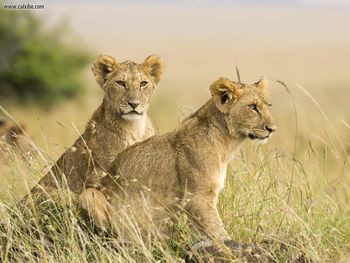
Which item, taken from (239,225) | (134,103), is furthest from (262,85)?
(134,103)

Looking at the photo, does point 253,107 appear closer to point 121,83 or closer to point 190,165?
point 190,165

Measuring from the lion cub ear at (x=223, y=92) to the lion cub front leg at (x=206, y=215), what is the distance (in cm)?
66

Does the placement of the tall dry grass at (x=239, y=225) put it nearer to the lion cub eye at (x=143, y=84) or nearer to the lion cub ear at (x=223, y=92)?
the lion cub ear at (x=223, y=92)

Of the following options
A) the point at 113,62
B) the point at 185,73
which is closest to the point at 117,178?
the point at 113,62

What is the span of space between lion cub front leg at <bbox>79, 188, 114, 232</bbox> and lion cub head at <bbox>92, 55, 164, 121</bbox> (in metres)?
1.29

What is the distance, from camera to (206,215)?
671 cm

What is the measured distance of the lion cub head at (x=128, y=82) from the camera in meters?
8.19

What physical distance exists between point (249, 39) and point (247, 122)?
129m

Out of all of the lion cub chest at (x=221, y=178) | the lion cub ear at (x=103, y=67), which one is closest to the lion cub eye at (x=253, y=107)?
the lion cub chest at (x=221, y=178)

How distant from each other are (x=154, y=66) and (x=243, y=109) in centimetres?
179

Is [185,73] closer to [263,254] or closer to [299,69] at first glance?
[299,69]

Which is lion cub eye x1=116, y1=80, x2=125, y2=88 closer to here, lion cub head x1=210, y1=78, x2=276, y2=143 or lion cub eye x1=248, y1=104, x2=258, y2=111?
lion cub head x1=210, y1=78, x2=276, y2=143

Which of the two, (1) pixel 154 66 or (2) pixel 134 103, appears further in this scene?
(1) pixel 154 66

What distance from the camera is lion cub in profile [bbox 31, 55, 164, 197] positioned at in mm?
8062
